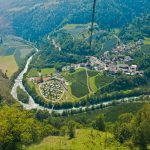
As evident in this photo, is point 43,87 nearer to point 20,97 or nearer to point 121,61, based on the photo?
point 20,97

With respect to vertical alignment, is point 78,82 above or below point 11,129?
below

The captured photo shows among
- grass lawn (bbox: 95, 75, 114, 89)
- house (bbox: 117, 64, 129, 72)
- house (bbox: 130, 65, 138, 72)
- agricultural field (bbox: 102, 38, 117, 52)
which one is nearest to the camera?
grass lawn (bbox: 95, 75, 114, 89)

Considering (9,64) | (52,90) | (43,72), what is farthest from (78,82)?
(9,64)

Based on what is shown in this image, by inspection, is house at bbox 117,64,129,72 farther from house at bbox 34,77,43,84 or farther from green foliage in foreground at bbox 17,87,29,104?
Answer: green foliage in foreground at bbox 17,87,29,104

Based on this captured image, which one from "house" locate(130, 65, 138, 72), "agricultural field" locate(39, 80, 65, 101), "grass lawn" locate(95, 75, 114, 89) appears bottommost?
"agricultural field" locate(39, 80, 65, 101)

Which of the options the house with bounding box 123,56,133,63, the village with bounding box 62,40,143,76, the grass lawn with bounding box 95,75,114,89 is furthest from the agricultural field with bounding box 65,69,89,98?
the house with bounding box 123,56,133,63

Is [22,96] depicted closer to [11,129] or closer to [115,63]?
[115,63]
